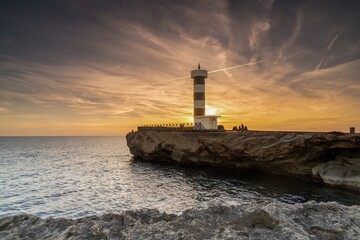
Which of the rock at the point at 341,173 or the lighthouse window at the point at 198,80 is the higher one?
the lighthouse window at the point at 198,80

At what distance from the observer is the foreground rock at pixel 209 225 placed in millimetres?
6105

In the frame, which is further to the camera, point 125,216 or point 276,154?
point 276,154

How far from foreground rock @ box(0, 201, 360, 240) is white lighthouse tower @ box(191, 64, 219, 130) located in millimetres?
41120

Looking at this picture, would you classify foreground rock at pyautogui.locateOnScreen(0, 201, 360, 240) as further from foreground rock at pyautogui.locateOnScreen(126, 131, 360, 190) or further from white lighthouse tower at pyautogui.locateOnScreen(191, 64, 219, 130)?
white lighthouse tower at pyautogui.locateOnScreen(191, 64, 219, 130)

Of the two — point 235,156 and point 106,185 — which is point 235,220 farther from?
point 235,156

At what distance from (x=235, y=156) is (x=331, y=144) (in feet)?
40.1

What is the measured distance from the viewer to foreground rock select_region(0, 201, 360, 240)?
611 cm

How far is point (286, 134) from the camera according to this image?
104ft

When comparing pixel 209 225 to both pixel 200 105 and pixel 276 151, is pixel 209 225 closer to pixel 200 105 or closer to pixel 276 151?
pixel 276 151

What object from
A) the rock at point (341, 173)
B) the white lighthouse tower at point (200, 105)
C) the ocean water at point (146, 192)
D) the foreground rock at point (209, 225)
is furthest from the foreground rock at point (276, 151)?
the foreground rock at point (209, 225)

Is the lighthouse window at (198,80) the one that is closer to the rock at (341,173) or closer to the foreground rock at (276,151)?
the foreground rock at (276,151)

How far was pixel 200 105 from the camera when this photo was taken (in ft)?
164

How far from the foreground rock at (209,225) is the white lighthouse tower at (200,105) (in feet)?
135

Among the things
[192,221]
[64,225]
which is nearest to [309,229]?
[192,221]
